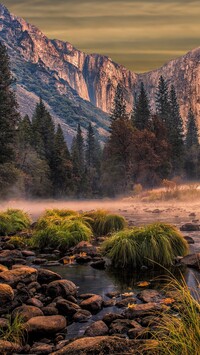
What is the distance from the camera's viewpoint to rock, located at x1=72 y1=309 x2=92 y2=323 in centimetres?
847

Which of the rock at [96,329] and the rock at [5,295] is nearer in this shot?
the rock at [96,329]

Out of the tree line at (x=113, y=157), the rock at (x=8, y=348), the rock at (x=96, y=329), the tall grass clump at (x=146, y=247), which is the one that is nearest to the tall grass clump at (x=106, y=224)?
the tall grass clump at (x=146, y=247)

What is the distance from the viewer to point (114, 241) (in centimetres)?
1407

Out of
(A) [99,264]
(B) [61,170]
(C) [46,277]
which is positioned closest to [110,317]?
(C) [46,277]

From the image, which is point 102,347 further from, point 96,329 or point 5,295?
point 5,295

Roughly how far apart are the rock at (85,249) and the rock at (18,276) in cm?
370

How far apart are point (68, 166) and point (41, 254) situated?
5693cm

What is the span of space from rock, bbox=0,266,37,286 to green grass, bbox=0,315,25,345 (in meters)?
2.73

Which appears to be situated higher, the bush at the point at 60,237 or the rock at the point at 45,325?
the bush at the point at 60,237

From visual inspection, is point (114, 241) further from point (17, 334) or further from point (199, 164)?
point (199, 164)

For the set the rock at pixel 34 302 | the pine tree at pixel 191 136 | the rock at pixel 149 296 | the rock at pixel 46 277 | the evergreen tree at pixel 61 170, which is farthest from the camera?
the pine tree at pixel 191 136

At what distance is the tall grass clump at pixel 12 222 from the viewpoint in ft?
65.4

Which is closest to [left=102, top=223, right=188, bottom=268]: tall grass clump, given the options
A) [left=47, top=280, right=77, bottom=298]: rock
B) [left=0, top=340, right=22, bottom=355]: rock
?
[left=47, top=280, right=77, bottom=298]: rock

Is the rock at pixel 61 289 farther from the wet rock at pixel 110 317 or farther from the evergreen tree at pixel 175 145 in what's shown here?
the evergreen tree at pixel 175 145
